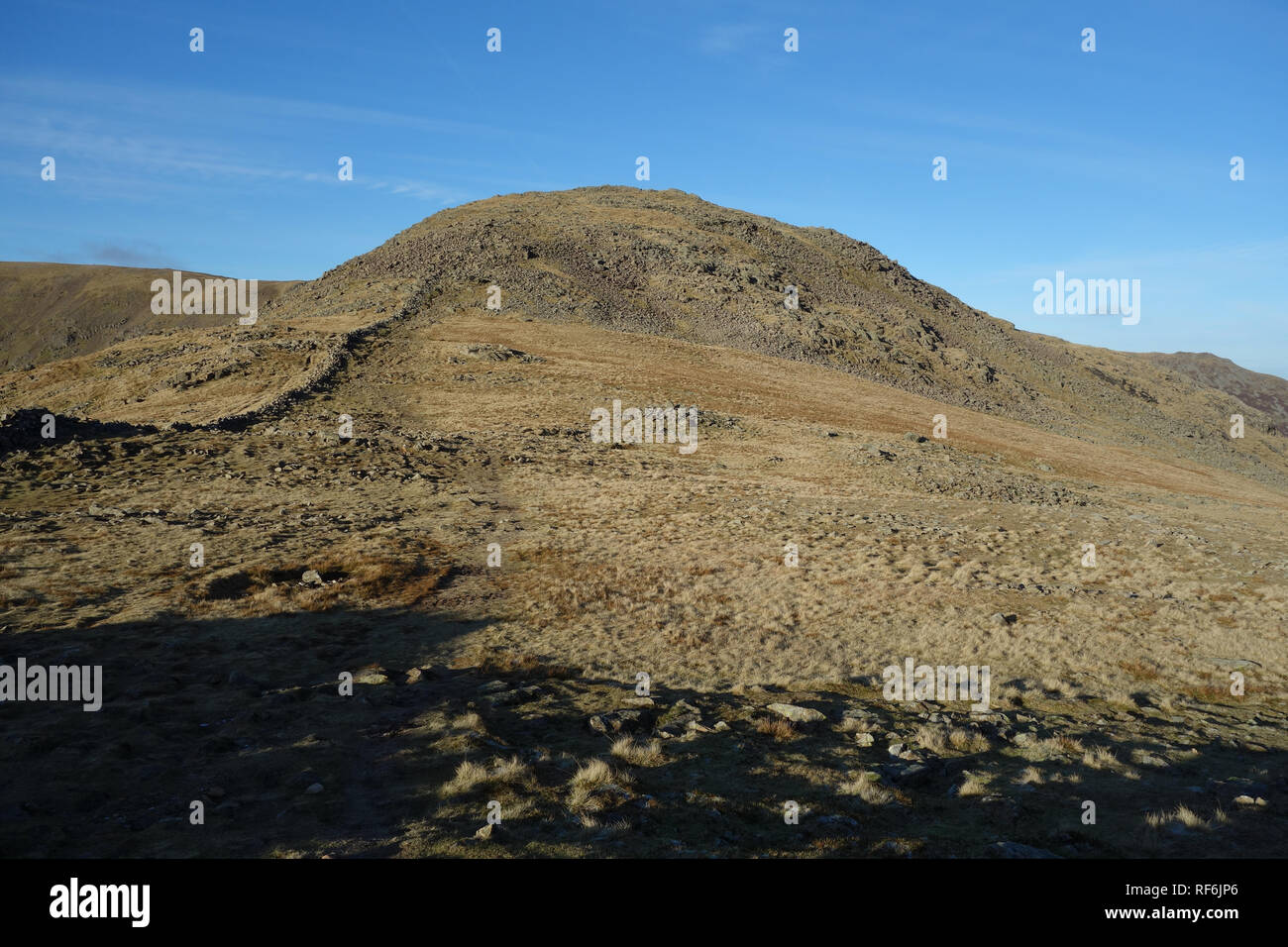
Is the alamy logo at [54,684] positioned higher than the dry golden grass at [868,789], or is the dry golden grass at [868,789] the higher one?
the alamy logo at [54,684]

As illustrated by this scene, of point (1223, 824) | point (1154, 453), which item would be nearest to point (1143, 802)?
point (1223, 824)

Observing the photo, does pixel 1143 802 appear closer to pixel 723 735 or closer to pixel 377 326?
pixel 723 735

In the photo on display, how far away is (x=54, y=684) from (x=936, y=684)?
17529mm

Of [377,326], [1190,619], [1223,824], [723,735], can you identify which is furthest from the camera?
[377,326]

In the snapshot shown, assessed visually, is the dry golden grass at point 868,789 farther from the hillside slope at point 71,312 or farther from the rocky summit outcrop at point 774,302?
the hillside slope at point 71,312

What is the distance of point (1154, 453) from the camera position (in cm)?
6644

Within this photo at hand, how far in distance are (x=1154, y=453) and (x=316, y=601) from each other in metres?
73.7

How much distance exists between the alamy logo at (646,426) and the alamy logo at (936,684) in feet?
87.4

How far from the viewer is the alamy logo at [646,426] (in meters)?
44.9

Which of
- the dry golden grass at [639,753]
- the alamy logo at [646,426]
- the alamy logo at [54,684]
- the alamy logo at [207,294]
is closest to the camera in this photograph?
the dry golden grass at [639,753]
